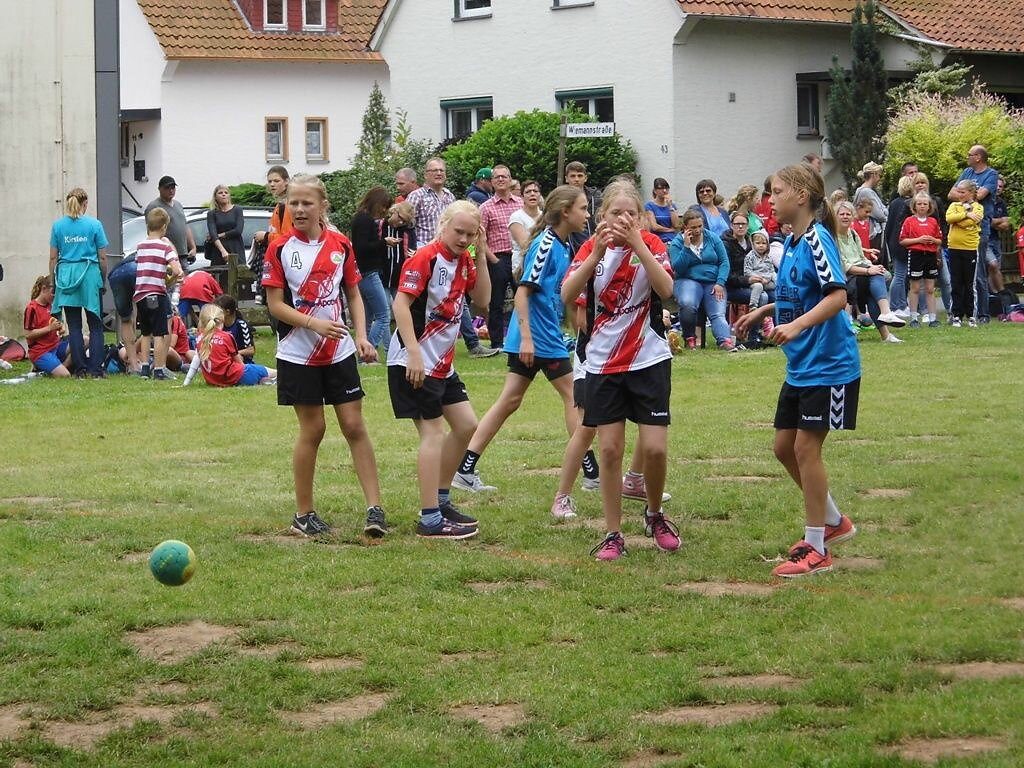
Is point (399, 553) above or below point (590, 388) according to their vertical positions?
below

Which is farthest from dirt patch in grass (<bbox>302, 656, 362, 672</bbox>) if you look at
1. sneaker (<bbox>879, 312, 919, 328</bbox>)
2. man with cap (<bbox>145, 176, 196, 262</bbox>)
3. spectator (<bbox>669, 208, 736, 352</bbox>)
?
man with cap (<bbox>145, 176, 196, 262</bbox>)

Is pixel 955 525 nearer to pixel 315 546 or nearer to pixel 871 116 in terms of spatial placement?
pixel 315 546

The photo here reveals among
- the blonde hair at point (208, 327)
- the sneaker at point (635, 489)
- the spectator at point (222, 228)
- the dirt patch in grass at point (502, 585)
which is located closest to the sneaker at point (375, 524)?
the dirt patch in grass at point (502, 585)

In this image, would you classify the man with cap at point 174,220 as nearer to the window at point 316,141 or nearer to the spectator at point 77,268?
the spectator at point 77,268

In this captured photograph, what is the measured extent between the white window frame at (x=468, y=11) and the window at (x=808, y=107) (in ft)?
22.9

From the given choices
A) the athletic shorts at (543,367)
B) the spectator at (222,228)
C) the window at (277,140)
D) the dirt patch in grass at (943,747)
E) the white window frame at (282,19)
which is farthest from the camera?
the window at (277,140)

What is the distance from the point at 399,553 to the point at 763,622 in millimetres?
2284

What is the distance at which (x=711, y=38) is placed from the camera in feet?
104

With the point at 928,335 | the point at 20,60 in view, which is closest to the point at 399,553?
the point at 928,335

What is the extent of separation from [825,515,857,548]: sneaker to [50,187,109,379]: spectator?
1134 cm

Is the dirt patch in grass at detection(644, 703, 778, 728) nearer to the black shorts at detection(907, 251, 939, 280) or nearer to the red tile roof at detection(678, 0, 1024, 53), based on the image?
the black shorts at detection(907, 251, 939, 280)

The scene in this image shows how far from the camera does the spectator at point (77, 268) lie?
698 inches

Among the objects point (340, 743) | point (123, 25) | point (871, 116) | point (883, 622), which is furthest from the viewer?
point (123, 25)

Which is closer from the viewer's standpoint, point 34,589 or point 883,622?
point 883,622
